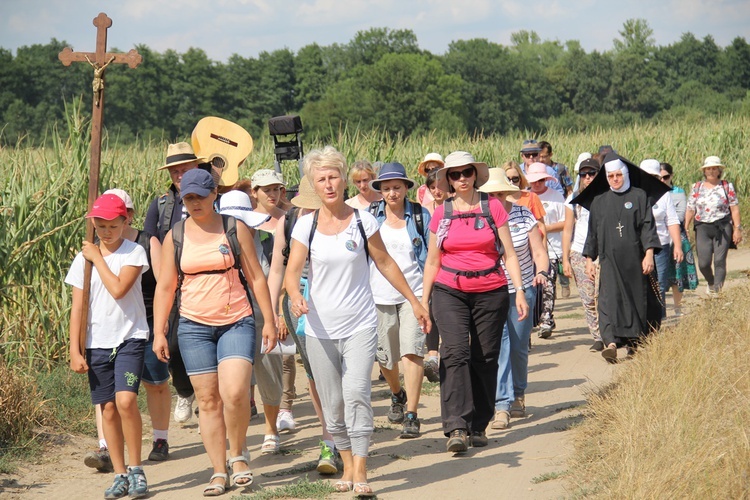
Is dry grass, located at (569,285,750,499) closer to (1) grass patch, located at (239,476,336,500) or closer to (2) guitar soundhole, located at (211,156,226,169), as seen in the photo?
(1) grass patch, located at (239,476,336,500)

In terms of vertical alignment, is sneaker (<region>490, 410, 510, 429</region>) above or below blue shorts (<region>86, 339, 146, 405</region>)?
below

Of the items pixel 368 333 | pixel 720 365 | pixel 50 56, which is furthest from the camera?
pixel 50 56

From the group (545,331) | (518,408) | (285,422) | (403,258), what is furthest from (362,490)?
(545,331)

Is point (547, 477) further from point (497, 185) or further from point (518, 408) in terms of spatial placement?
point (497, 185)

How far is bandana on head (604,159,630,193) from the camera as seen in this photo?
28.6 feet

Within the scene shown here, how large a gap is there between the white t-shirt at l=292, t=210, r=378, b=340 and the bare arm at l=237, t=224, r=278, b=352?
0.27 m

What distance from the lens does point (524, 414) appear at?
8.47 metres

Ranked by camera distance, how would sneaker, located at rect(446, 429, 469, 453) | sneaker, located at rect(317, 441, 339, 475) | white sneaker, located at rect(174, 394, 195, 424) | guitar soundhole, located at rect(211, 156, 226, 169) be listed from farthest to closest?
1. guitar soundhole, located at rect(211, 156, 226, 169)
2. white sneaker, located at rect(174, 394, 195, 424)
3. sneaker, located at rect(446, 429, 469, 453)
4. sneaker, located at rect(317, 441, 339, 475)

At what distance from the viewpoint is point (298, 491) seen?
6.16 m

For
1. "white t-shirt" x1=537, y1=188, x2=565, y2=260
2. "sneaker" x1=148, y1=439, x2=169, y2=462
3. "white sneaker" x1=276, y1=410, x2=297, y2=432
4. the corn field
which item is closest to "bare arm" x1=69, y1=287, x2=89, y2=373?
"sneaker" x1=148, y1=439, x2=169, y2=462

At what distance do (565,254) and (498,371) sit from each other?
3.59 meters

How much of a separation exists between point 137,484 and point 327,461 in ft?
3.81

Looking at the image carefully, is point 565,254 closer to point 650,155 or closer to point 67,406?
point 67,406

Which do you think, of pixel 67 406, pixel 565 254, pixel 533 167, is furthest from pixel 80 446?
pixel 533 167
